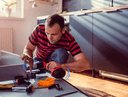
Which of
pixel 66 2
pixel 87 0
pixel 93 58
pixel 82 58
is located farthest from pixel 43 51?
pixel 66 2

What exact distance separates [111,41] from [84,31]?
55 centimetres

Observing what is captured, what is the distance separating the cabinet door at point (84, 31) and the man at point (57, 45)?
0.98 meters

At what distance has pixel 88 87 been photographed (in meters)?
1.98

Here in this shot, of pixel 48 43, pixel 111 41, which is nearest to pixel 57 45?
pixel 48 43

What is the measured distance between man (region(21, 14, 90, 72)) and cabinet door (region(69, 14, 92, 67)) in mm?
984

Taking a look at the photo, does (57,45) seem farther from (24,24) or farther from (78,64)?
(24,24)

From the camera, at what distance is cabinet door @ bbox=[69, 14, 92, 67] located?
254cm

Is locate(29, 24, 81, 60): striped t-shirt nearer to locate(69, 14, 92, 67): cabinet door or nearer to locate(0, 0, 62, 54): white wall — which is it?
locate(69, 14, 92, 67): cabinet door

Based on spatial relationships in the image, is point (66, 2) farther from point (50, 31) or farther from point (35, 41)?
point (50, 31)

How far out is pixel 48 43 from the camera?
159 cm

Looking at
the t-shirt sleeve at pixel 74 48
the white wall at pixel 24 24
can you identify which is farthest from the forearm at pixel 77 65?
the white wall at pixel 24 24

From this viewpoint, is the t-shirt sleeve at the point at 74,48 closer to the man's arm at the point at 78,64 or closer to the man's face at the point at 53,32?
the man's arm at the point at 78,64

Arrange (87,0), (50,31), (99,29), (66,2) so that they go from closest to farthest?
(50,31), (99,29), (87,0), (66,2)

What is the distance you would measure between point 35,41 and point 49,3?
236 cm
